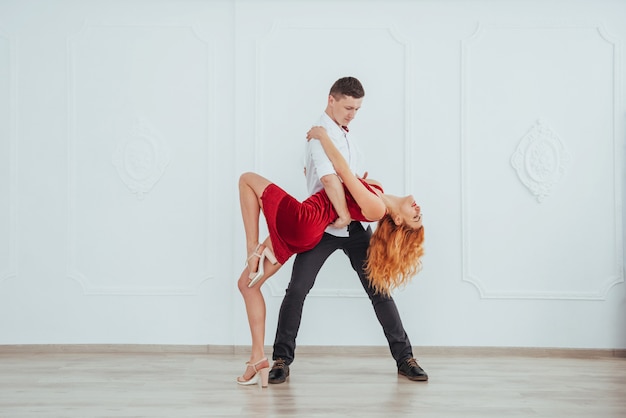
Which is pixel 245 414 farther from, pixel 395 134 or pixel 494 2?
pixel 494 2

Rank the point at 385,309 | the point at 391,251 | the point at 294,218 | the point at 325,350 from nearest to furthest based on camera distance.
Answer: the point at 294,218 → the point at 391,251 → the point at 385,309 → the point at 325,350

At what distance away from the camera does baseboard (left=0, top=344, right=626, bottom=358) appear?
3.86 meters

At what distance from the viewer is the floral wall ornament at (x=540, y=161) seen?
3904 mm

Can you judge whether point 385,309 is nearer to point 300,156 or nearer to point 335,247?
point 335,247

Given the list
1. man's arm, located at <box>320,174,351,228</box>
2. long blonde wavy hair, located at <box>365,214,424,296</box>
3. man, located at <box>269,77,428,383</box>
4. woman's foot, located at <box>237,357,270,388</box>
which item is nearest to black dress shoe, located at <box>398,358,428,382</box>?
man, located at <box>269,77,428,383</box>

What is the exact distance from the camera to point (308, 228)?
2990mm

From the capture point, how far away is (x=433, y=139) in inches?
155

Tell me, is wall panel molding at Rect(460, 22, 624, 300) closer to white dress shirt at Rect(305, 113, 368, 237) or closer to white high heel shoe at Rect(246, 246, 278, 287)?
white dress shirt at Rect(305, 113, 368, 237)

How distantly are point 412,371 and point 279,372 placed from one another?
0.66 meters

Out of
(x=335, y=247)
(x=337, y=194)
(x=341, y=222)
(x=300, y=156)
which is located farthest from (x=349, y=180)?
(x=300, y=156)

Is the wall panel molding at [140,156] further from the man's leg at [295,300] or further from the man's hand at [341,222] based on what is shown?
the man's hand at [341,222]

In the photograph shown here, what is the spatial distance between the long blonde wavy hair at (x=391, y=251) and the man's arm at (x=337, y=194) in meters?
0.24

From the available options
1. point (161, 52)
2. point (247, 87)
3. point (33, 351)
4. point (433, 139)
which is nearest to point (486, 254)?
point (433, 139)

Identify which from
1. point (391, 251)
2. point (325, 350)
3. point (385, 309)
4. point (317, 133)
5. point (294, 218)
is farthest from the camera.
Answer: point (325, 350)
